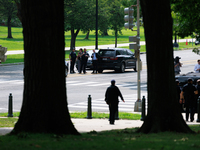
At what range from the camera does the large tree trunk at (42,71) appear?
9.52m

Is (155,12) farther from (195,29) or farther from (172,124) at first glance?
(195,29)

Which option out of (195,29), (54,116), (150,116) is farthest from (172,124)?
(195,29)

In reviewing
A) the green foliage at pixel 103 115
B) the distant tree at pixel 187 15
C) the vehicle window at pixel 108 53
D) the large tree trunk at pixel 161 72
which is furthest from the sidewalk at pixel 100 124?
the vehicle window at pixel 108 53

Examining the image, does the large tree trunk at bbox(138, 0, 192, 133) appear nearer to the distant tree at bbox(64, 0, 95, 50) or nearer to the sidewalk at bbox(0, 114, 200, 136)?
the sidewalk at bbox(0, 114, 200, 136)

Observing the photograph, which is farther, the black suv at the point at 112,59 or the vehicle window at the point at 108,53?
the vehicle window at the point at 108,53

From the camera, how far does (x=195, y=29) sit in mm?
20578

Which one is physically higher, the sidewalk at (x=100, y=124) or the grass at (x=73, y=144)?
the grass at (x=73, y=144)

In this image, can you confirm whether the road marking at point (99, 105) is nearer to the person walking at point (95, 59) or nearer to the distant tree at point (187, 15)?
the distant tree at point (187, 15)

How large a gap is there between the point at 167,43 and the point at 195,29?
9.92m

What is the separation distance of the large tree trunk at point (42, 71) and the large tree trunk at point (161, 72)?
99.8 inches

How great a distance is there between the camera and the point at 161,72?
36.3ft

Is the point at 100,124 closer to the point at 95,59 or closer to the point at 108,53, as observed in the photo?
the point at 95,59

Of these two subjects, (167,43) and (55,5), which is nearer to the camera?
(55,5)

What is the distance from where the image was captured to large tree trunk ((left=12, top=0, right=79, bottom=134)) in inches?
375
